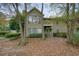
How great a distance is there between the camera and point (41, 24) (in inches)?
68.2

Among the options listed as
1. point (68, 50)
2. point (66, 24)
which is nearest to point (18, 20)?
point (66, 24)

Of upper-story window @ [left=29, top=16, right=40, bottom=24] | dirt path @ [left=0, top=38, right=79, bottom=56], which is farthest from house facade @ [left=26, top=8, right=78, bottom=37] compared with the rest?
dirt path @ [left=0, top=38, right=79, bottom=56]

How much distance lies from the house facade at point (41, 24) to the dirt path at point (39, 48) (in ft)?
0.37

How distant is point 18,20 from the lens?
1.73 m

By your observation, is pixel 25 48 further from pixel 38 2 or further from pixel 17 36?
pixel 38 2

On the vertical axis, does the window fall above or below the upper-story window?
below

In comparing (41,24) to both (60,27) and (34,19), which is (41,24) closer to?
(34,19)

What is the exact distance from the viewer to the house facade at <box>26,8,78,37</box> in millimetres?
1720

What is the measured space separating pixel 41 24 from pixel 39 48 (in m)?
0.30

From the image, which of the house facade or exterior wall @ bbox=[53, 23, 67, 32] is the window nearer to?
the house facade

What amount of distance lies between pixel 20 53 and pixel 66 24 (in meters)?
0.67

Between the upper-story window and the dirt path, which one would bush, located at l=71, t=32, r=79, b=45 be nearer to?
the dirt path

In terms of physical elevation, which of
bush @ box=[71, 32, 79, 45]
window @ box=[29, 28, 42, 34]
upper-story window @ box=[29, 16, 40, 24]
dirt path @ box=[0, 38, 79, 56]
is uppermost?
upper-story window @ box=[29, 16, 40, 24]

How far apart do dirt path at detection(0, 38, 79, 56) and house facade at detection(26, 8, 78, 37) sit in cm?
11
